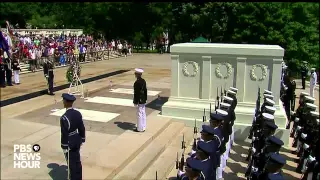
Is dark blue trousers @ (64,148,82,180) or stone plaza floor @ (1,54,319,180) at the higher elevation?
dark blue trousers @ (64,148,82,180)

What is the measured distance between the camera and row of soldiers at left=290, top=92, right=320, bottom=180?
6454 mm

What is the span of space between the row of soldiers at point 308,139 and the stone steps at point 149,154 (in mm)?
3099

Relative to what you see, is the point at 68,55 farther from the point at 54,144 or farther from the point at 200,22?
the point at 54,144

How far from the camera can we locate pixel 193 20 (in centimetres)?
3406

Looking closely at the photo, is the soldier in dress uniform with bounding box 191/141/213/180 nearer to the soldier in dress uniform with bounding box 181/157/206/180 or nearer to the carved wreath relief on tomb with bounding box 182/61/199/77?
the soldier in dress uniform with bounding box 181/157/206/180

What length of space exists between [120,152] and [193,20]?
91.0 feet

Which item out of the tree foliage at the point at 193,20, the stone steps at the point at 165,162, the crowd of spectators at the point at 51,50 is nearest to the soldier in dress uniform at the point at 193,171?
the stone steps at the point at 165,162

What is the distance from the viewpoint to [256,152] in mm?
6750

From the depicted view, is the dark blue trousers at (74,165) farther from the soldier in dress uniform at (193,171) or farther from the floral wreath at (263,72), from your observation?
the floral wreath at (263,72)

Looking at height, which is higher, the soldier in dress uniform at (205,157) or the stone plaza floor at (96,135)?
the soldier in dress uniform at (205,157)

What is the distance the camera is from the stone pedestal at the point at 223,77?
33.1 ft

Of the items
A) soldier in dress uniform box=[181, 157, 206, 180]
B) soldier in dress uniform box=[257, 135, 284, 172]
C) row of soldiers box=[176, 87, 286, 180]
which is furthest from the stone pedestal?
soldier in dress uniform box=[181, 157, 206, 180]

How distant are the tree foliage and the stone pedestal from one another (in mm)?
16931

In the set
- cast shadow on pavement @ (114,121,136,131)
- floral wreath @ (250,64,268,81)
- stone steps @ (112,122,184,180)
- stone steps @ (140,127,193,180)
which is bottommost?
stone steps @ (140,127,193,180)
